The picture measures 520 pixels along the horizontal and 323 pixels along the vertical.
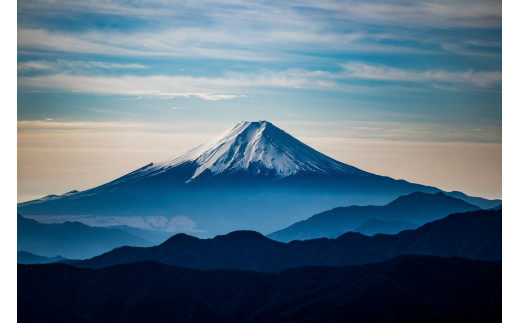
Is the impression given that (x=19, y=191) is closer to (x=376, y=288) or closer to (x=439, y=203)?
(x=376, y=288)

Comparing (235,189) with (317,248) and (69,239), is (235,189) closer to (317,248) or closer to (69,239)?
(69,239)

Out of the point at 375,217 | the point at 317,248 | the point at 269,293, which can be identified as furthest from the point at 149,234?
the point at 269,293

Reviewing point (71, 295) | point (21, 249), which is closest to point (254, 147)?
point (21, 249)

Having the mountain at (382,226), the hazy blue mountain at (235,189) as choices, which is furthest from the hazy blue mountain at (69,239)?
the mountain at (382,226)

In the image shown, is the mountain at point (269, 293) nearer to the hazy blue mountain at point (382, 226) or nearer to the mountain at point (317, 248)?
the mountain at point (317, 248)

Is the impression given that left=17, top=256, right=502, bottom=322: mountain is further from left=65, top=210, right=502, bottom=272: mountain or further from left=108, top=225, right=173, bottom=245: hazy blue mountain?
left=108, top=225, right=173, bottom=245: hazy blue mountain

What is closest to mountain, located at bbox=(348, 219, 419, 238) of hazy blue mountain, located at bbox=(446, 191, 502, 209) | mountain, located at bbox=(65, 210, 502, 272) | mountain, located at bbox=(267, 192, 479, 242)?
mountain, located at bbox=(267, 192, 479, 242)
